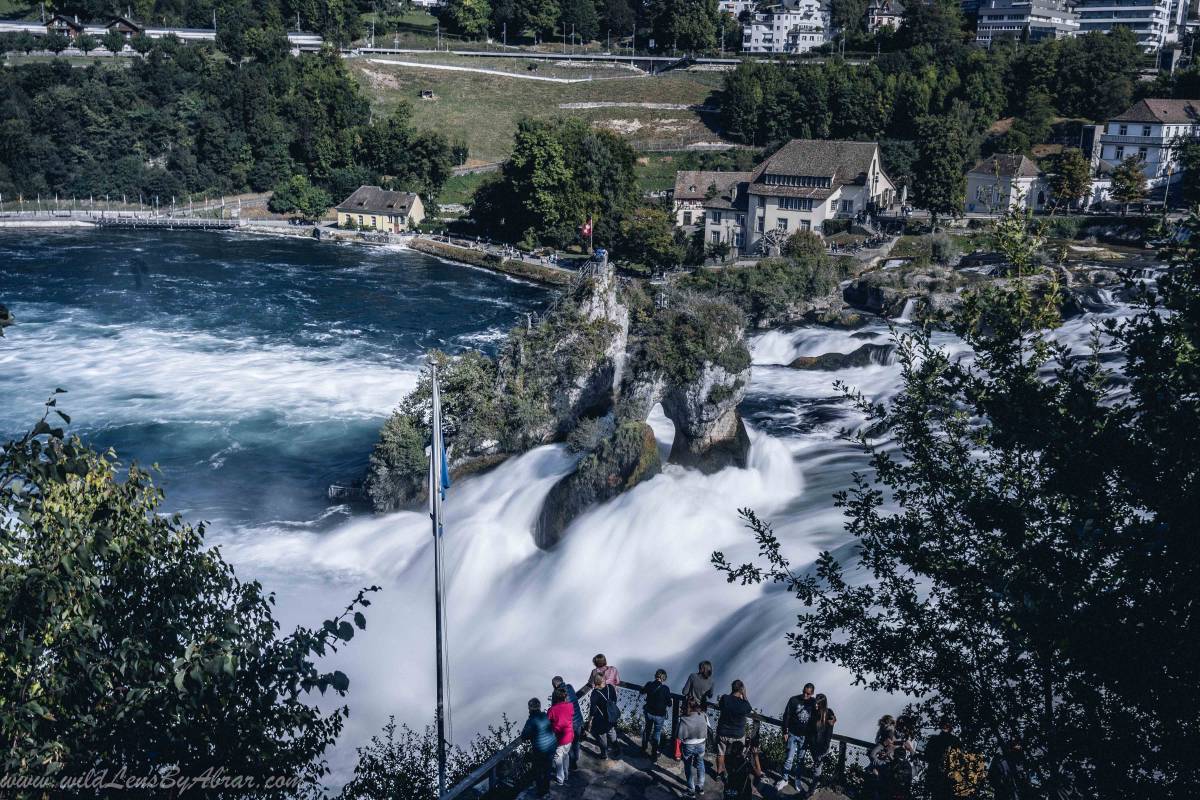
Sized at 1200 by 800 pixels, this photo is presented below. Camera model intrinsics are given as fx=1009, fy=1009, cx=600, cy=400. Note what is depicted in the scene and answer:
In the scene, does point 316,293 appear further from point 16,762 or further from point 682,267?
point 16,762

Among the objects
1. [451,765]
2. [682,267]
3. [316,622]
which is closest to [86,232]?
[682,267]

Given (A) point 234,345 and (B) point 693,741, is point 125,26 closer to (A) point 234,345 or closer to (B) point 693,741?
(A) point 234,345

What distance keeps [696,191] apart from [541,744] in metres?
76.8

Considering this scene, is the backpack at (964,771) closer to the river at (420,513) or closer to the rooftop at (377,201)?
the river at (420,513)

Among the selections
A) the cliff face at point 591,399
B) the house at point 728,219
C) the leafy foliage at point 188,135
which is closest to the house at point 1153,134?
the house at point 728,219

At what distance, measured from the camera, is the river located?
23.7 metres

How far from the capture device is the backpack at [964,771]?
1154 cm

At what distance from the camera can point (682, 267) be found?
233 ft

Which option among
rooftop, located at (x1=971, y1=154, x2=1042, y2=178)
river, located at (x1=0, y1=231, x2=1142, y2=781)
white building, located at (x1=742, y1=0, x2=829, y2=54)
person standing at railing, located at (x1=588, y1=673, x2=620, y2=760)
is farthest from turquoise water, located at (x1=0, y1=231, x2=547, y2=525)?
white building, located at (x1=742, y1=0, x2=829, y2=54)

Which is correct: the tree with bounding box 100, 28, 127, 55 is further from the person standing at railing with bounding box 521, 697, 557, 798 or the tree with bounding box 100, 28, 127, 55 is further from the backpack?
the backpack

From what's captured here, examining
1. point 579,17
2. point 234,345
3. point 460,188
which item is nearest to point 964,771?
point 234,345

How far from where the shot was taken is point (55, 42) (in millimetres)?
121062

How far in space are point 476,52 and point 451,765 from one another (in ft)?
449

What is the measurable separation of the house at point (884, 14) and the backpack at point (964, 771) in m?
149
